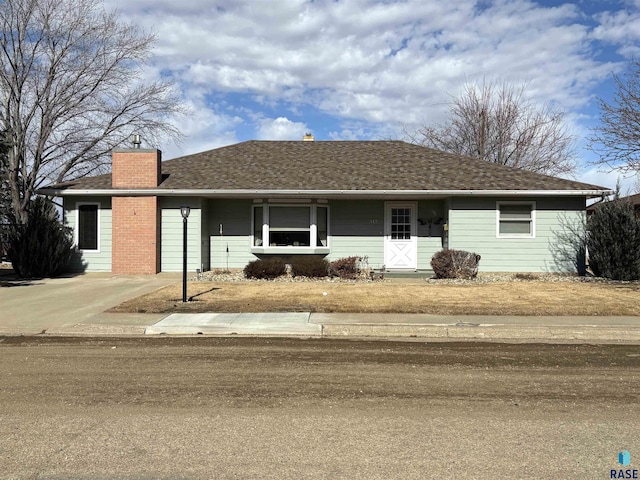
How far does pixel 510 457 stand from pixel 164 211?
14731 millimetres

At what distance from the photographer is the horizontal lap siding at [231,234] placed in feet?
56.0

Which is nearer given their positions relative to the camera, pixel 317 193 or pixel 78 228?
pixel 317 193

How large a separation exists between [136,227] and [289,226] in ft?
16.7

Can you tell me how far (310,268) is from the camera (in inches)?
595

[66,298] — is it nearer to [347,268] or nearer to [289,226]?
[289,226]

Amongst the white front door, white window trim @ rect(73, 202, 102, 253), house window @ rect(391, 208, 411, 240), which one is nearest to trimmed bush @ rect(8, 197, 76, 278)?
white window trim @ rect(73, 202, 102, 253)

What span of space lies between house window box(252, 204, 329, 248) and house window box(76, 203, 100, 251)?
17.9 ft

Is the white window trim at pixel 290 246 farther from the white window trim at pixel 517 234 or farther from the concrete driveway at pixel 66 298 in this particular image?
the white window trim at pixel 517 234

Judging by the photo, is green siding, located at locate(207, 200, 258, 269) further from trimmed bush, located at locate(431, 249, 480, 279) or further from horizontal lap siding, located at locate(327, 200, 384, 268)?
trimmed bush, located at locate(431, 249, 480, 279)

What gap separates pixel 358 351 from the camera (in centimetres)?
709

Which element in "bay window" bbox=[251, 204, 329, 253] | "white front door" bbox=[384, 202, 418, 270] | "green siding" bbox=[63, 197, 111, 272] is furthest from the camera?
"white front door" bbox=[384, 202, 418, 270]

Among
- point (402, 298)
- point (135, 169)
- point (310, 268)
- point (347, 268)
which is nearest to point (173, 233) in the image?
point (135, 169)

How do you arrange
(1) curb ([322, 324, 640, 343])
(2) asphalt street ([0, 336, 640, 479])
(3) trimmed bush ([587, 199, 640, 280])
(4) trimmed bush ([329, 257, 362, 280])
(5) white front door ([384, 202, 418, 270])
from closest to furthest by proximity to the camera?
(2) asphalt street ([0, 336, 640, 479]) → (1) curb ([322, 324, 640, 343]) → (3) trimmed bush ([587, 199, 640, 280]) → (4) trimmed bush ([329, 257, 362, 280]) → (5) white front door ([384, 202, 418, 270])

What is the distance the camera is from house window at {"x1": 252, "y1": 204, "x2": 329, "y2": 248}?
54.9ft
